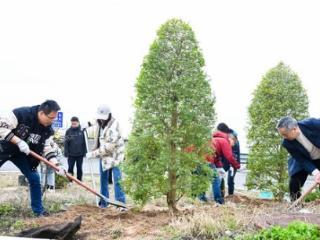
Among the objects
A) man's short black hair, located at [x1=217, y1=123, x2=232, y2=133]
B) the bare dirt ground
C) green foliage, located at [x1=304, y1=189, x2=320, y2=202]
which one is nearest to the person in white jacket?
the bare dirt ground

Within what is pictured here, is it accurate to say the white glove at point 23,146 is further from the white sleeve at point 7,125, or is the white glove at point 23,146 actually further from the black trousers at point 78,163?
the black trousers at point 78,163

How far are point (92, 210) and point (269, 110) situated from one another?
14.2 feet

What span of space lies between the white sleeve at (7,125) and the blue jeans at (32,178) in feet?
1.64

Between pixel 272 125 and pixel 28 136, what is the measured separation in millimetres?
4751

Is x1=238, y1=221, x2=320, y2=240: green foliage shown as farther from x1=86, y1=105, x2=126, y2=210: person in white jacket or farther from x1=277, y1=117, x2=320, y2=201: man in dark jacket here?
x1=86, y1=105, x2=126, y2=210: person in white jacket

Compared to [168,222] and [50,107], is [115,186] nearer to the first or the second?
[50,107]

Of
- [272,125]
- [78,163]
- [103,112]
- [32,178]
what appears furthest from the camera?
[78,163]

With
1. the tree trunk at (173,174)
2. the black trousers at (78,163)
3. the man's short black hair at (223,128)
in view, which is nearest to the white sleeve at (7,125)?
the tree trunk at (173,174)

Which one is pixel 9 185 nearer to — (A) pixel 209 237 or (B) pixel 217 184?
(B) pixel 217 184

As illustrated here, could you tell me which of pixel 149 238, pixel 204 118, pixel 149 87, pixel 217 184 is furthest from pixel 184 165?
pixel 217 184

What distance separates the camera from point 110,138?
840cm

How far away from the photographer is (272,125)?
1010 centimetres

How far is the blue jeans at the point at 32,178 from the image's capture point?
7605 millimetres

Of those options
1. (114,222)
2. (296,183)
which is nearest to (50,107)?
(114,222)
